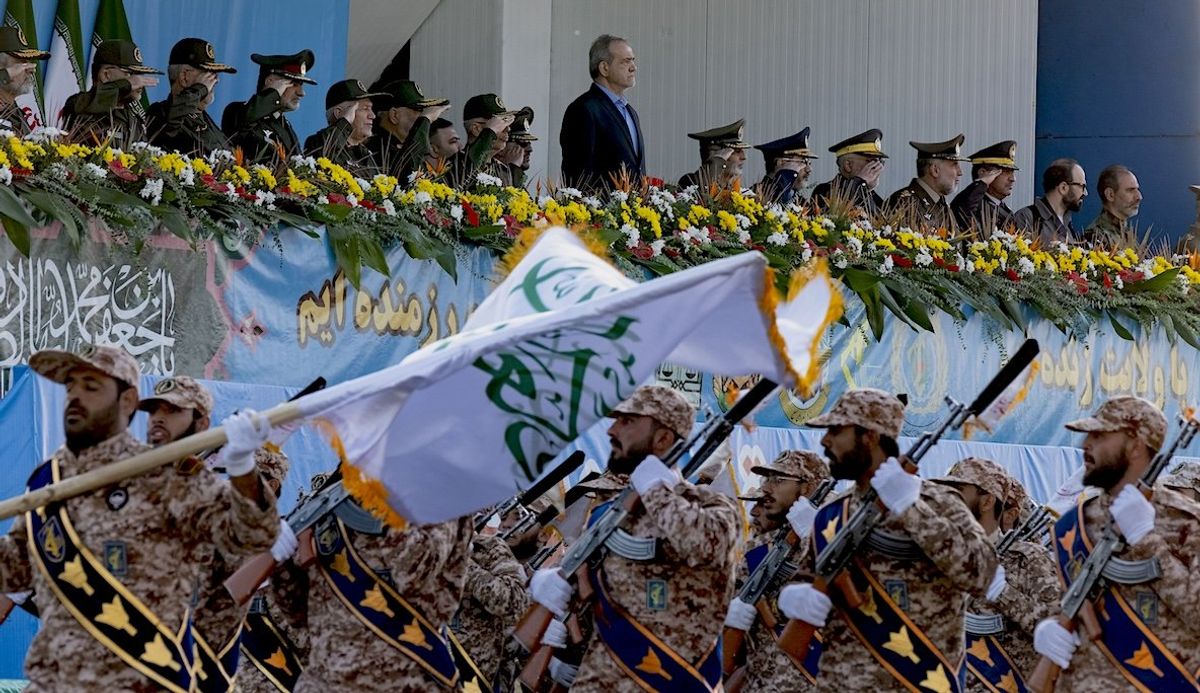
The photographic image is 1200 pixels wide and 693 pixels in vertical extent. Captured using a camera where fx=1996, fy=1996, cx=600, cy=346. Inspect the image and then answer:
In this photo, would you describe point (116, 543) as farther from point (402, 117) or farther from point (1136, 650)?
point (402, 117)

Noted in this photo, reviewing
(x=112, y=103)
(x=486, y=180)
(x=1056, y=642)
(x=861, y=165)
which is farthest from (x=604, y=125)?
(x=1056, y=642)

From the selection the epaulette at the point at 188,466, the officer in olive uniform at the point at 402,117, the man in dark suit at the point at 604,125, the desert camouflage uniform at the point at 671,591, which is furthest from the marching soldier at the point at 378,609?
the man in dark suit at the point at 604,125

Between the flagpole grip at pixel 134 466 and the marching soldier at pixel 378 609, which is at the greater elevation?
the flagpole grip at pixel 134 466

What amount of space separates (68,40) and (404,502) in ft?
34.2

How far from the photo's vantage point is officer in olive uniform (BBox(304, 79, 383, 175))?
1124cm

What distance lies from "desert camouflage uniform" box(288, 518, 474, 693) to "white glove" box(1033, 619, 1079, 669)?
2251mm

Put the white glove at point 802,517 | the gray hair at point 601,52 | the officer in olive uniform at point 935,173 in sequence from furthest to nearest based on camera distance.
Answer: the officer in olive uniform at point 935,173 < the gray hair at point 601,52 < the white glove at point 802,517

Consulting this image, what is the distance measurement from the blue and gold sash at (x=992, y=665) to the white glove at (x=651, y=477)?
2753mm

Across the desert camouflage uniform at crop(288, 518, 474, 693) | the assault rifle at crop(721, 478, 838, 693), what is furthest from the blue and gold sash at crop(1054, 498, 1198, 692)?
the desert camouflage uniform at crop(288, 518, 474, 693)

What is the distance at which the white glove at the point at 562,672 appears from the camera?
27.2ft

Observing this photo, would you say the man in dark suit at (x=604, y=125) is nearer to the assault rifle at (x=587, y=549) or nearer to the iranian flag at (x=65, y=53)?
the iranian flag at (x=65, y=53)

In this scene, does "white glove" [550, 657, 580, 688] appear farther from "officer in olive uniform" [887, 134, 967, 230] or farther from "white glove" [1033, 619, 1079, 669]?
"officer in olive uniform" [887, 134, 967, 230]

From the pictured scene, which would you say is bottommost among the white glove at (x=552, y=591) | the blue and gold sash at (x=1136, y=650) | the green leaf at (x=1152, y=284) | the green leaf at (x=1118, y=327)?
the blue and gold sash at (x=1136, y=650)

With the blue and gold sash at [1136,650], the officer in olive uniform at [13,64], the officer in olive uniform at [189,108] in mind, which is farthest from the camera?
the officer in olive uniform at [189,108]
